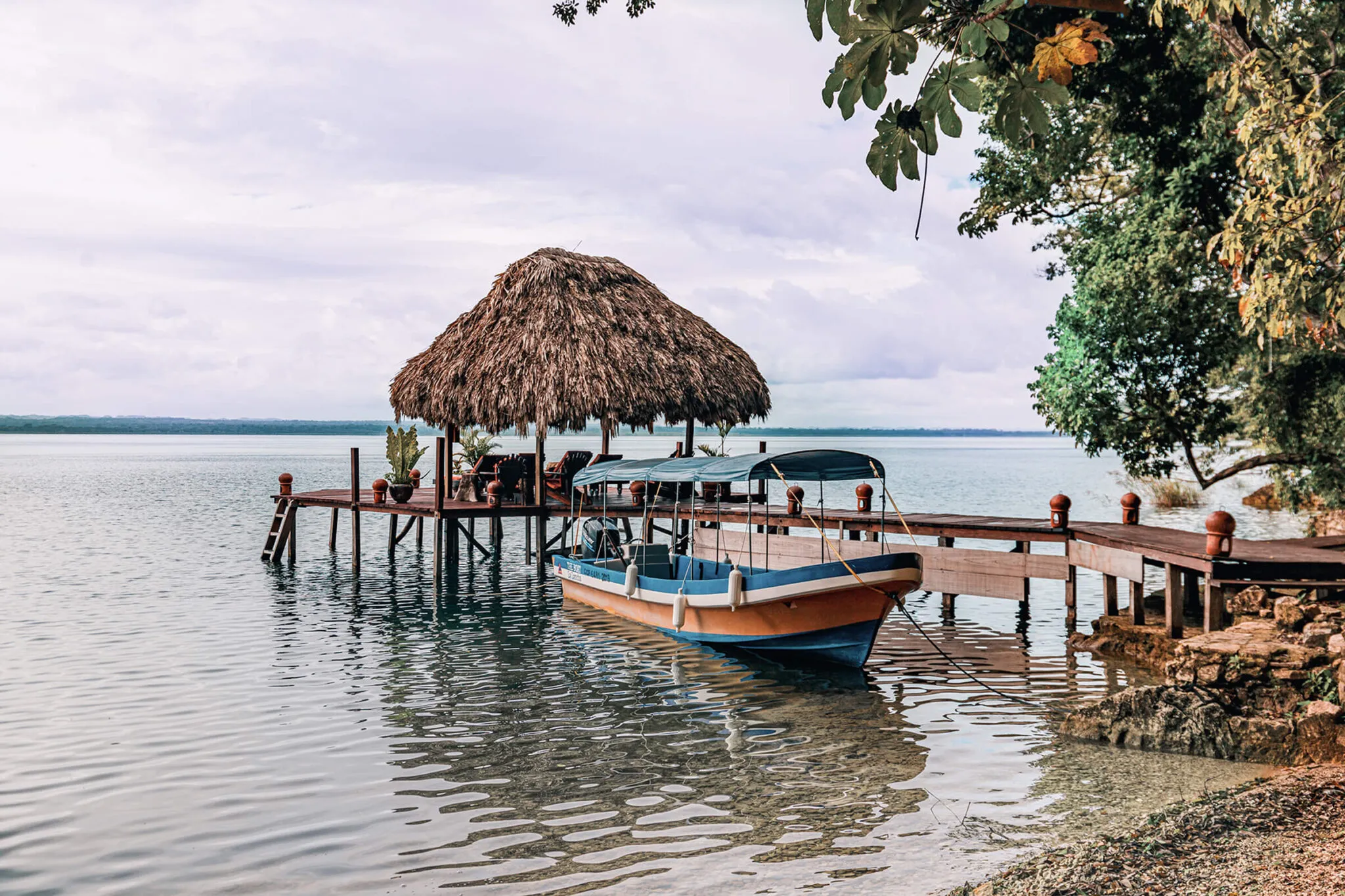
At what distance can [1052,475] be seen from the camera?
82.9m

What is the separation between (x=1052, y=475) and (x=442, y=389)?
70812 millimetres

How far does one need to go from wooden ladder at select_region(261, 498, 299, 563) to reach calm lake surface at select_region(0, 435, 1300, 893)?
5.29m

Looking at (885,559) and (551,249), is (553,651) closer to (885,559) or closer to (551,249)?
(885,559)

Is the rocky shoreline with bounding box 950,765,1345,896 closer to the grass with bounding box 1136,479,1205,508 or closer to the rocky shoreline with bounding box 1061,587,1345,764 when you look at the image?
the rocky shoreline with bounding box 1061,587,1345,764

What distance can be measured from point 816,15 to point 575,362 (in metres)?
18.2

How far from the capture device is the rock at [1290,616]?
11914mm

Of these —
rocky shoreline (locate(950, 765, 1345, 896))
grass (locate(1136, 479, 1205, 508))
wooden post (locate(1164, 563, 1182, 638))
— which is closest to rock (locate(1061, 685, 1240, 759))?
rocky shoreline (locate(950, 765, 1345, 896))

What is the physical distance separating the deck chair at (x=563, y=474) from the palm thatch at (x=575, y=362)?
1097mm

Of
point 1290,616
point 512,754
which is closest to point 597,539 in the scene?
point 512,754

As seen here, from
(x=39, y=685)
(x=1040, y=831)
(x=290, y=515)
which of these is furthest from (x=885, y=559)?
(x=290, y=515)

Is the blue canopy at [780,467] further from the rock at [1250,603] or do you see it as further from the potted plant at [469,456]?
the potted plant at [469,456]

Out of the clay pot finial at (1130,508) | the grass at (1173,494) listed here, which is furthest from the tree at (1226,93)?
the grass at (1173,494)

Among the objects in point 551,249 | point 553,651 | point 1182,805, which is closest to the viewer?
point 1182,805

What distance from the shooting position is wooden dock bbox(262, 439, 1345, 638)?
1219cm
